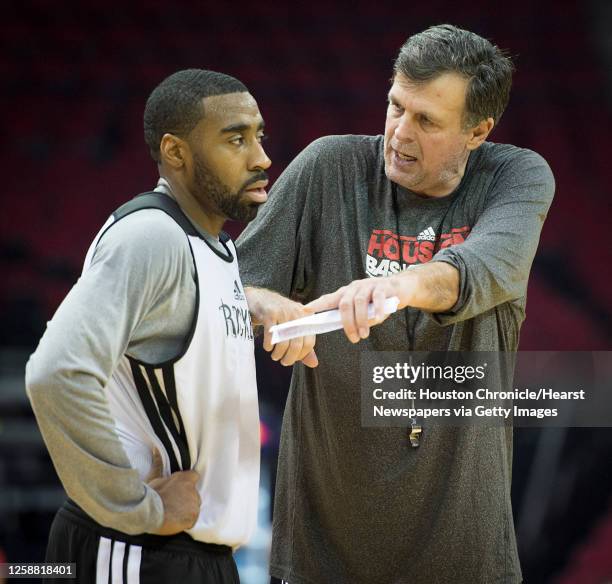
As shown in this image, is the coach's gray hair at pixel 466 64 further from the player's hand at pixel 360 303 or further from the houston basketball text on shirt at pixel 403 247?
the player's hand at pixel 360 303

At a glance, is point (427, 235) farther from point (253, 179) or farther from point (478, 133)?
point (253, 179)

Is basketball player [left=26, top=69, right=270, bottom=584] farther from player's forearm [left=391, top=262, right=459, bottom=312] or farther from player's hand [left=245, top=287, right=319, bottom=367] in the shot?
player's forearm [left=391, top=262, right=459, bottom=312]

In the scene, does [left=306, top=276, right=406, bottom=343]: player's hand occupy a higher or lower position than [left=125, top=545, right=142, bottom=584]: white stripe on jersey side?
higher

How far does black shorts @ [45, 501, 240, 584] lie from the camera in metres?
1.62

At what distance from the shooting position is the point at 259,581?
3705 millimetres

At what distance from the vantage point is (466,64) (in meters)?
2.09

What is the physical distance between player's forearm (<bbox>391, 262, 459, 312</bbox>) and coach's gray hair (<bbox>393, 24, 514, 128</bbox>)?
1.43ft

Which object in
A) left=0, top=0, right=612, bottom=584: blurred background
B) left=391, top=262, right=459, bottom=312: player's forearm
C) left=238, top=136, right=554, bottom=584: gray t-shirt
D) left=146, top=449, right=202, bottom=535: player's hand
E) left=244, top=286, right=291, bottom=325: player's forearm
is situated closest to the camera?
left=146, top=449, right=202, bottom=535: player's hand

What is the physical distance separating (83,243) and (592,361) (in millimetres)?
2174

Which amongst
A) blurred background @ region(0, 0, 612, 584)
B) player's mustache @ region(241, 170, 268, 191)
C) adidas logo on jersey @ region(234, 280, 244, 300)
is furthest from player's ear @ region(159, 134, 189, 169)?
blurred background @ region(0, 0, 612, 584)

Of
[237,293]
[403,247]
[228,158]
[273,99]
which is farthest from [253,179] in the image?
[273,99]

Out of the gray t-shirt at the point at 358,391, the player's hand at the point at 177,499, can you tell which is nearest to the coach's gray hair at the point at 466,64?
the gray t-shirt at the point at 358,391

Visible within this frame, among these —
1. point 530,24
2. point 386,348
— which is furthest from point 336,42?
point 386,348

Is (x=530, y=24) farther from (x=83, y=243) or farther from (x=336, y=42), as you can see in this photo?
(x=83, y=243)
